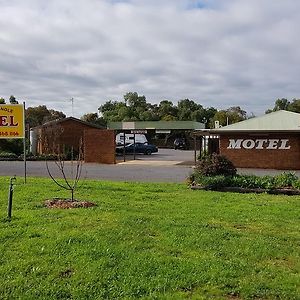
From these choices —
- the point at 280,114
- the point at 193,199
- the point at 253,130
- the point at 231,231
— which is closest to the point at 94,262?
the point at 231,231

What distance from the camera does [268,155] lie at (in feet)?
91.0

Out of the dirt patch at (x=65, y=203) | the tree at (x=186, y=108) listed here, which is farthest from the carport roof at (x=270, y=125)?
the tree at (x=186, y=108)

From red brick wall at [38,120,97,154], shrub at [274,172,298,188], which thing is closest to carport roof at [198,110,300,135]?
shrub at [274,172,298,188]

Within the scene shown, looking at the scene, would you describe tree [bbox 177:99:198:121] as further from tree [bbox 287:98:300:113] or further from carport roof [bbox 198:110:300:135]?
carport roof [bbox 198:110:300:135]

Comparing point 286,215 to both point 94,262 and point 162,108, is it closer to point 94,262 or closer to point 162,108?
point 94,262

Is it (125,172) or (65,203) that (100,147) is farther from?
(65,203)

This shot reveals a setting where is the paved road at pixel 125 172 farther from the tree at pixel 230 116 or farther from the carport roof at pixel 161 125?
the tree at pixel 230 116

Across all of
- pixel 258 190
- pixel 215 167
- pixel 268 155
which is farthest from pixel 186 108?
pixel 258 190

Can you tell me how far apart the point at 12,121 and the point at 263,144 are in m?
16.7

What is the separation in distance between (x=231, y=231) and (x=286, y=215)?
8.12 ft

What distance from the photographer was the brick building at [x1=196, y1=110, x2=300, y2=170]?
27.3m

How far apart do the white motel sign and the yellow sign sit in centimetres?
1561

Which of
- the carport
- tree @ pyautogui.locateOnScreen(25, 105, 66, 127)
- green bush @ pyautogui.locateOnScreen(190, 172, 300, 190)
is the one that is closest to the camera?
green bush @ pyautogui.locateOnScreen(190, 172, 300, 190)

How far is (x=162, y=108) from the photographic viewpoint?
93.4 metres
